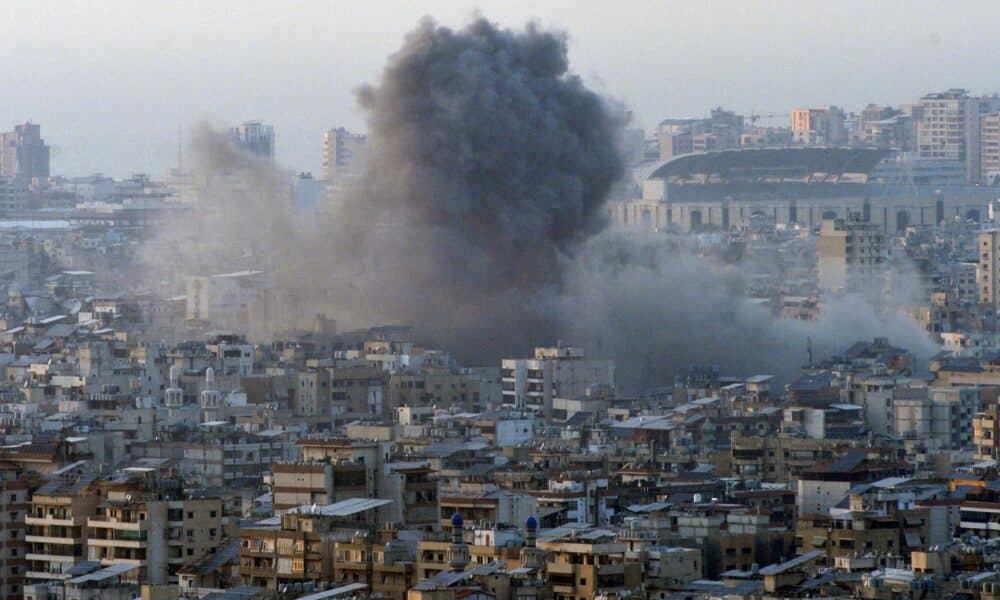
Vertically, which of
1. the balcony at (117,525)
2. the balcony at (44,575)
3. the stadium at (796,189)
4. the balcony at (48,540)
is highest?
the stadium at (796,189)

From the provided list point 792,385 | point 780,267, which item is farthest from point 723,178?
point 792,385

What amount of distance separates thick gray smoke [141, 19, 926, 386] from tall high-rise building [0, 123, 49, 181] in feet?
360

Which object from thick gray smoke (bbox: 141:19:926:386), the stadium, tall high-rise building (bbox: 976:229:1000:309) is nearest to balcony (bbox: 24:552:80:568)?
thick gray smoke (bbox: 141:19:926:386)

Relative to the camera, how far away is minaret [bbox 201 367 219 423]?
56138mm

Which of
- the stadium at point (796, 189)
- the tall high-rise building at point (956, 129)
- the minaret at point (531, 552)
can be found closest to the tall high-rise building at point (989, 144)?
the tall high-rise building at point (956, 129)

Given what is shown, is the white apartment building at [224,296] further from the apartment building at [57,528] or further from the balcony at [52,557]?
the balcony at [52,557]

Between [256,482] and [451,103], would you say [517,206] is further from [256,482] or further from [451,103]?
[256,482]

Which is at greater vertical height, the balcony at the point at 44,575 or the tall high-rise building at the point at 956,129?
the tall high-rise building at the point at 956,129

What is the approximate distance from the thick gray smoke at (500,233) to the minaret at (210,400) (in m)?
10.6

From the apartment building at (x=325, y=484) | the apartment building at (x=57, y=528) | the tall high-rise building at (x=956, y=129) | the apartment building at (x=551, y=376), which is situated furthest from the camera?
the tall high-rise building at (x=956, y=129)

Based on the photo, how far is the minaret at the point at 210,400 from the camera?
56.1 metres

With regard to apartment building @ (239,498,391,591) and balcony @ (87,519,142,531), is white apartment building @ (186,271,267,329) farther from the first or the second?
apartment building @ (239,498,391,591)

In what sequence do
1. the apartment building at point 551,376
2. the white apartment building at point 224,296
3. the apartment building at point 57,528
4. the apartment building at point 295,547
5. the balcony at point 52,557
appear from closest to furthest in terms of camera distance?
the apartment building at point 295,547 < the balcony at point 52,557 < the apartment building at point 57,528 < the apartment building at point 551,376 < the white apartment building at point 224,296

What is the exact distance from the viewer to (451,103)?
7306 centimetres
